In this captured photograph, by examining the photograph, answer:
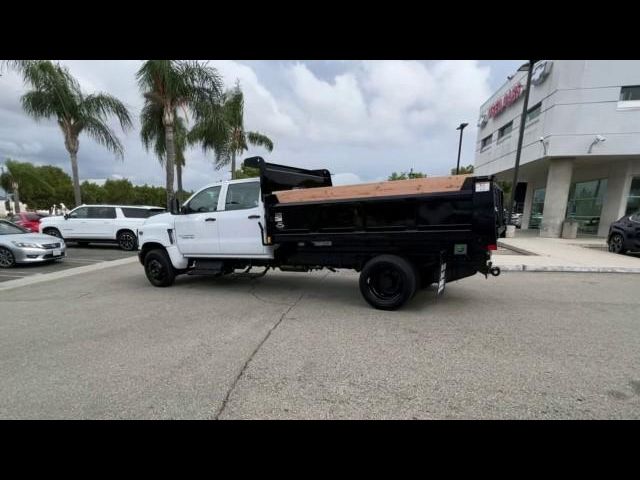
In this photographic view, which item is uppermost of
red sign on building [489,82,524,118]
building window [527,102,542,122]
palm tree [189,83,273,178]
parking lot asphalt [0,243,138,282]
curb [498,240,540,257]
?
red sign on building [489,82,524,118]

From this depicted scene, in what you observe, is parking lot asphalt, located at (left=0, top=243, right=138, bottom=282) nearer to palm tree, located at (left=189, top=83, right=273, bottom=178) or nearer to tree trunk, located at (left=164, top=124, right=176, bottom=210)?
tree trunk, located at (left=164, top=124, right=176, bottom=210)

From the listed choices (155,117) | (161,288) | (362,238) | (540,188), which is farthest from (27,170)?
(540,188)

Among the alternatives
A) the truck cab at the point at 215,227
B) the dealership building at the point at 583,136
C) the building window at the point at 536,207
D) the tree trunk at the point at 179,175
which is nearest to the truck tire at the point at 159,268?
the truck cab at the point at 215,227

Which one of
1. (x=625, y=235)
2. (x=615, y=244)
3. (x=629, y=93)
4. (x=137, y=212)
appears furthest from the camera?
(x=629, y=93)

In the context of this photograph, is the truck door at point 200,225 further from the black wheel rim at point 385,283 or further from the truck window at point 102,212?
the truck window at point 102,212

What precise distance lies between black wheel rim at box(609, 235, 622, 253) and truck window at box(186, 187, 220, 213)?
43.5ft

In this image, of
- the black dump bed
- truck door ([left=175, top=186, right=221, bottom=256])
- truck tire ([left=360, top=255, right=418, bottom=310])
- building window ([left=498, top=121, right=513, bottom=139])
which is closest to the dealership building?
building window ([left=498, top=121, right=513, bottom=139])

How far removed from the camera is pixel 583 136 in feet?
48.0

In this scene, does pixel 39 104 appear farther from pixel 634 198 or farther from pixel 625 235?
pixel 634 198

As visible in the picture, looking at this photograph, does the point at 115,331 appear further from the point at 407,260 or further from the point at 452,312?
the point at 452,312

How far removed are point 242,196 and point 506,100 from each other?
21441 millimetres

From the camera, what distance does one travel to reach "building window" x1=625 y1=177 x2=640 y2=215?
1566cm

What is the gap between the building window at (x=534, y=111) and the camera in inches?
649

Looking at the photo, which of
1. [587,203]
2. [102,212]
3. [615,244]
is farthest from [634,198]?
[102,212]
